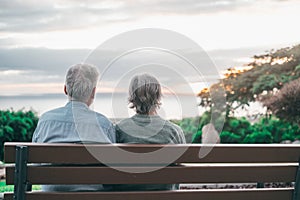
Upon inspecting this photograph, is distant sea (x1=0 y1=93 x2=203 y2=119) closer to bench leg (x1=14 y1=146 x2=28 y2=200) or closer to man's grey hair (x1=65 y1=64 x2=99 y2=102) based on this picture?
man's grey hair (x1=65 y1=64 x2=99 y2=102)

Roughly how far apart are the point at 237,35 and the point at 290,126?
1602mm

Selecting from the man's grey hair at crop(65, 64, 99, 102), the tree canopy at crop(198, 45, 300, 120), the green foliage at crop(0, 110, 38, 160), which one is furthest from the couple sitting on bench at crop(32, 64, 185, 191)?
the tree canopy at crop(198, 45, 300, 120)

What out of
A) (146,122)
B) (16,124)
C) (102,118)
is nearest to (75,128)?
(102,118)

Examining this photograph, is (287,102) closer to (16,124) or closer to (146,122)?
(16,124)

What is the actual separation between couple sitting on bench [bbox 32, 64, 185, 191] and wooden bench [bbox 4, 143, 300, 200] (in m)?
0.12

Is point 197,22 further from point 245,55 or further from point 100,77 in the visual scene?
point 100,77

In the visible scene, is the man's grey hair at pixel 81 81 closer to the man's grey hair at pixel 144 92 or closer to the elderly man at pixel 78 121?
the elderly man at pixel 78 121

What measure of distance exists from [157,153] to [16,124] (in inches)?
231

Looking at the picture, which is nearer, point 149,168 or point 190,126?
point 149,168

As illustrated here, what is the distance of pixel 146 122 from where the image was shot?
2.63m

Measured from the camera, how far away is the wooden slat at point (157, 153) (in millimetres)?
2381

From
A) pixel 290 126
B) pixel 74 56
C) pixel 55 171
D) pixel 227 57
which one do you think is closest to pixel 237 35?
pixel 227 57

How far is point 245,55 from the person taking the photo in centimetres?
885

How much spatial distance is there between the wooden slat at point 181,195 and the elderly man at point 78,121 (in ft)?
0.47
